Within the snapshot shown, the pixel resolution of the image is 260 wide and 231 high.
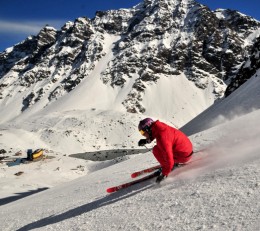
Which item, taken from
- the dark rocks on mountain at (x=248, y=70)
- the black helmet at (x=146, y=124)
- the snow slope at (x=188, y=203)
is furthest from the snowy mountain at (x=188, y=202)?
the dark rocks on mountain at (x=248, y=70)

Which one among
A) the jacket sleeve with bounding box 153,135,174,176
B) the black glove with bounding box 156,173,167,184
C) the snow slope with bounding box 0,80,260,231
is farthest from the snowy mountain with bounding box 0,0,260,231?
the jacket sleeve with bounding box 153,135,174,176

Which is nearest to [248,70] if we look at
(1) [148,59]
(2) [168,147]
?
(2) [168,147]

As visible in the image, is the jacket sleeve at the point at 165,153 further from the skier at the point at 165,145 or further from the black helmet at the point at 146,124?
the black helmet at the point at 146,124

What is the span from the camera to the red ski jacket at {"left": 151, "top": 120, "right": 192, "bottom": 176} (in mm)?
7406

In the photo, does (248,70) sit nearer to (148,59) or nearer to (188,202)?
(188,202)

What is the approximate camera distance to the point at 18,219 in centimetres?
916

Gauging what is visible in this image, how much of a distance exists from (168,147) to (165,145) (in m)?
0.08

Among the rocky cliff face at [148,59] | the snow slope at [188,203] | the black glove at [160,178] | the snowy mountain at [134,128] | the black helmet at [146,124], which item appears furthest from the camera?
the rocky cliff face at [148,59]

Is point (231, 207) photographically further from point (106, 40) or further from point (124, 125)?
point (106, 40)

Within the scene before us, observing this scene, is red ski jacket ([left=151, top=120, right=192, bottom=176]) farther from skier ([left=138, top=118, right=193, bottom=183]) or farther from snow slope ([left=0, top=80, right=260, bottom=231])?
snow slope ([left=0, top=80, right=260, bottom=231])

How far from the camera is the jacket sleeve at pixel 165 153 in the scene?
7.37 meters

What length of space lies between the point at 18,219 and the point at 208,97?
15372 centimetres

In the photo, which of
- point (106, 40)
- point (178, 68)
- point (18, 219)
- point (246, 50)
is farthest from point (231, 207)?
point (106, 40)

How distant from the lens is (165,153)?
7.43 meters
